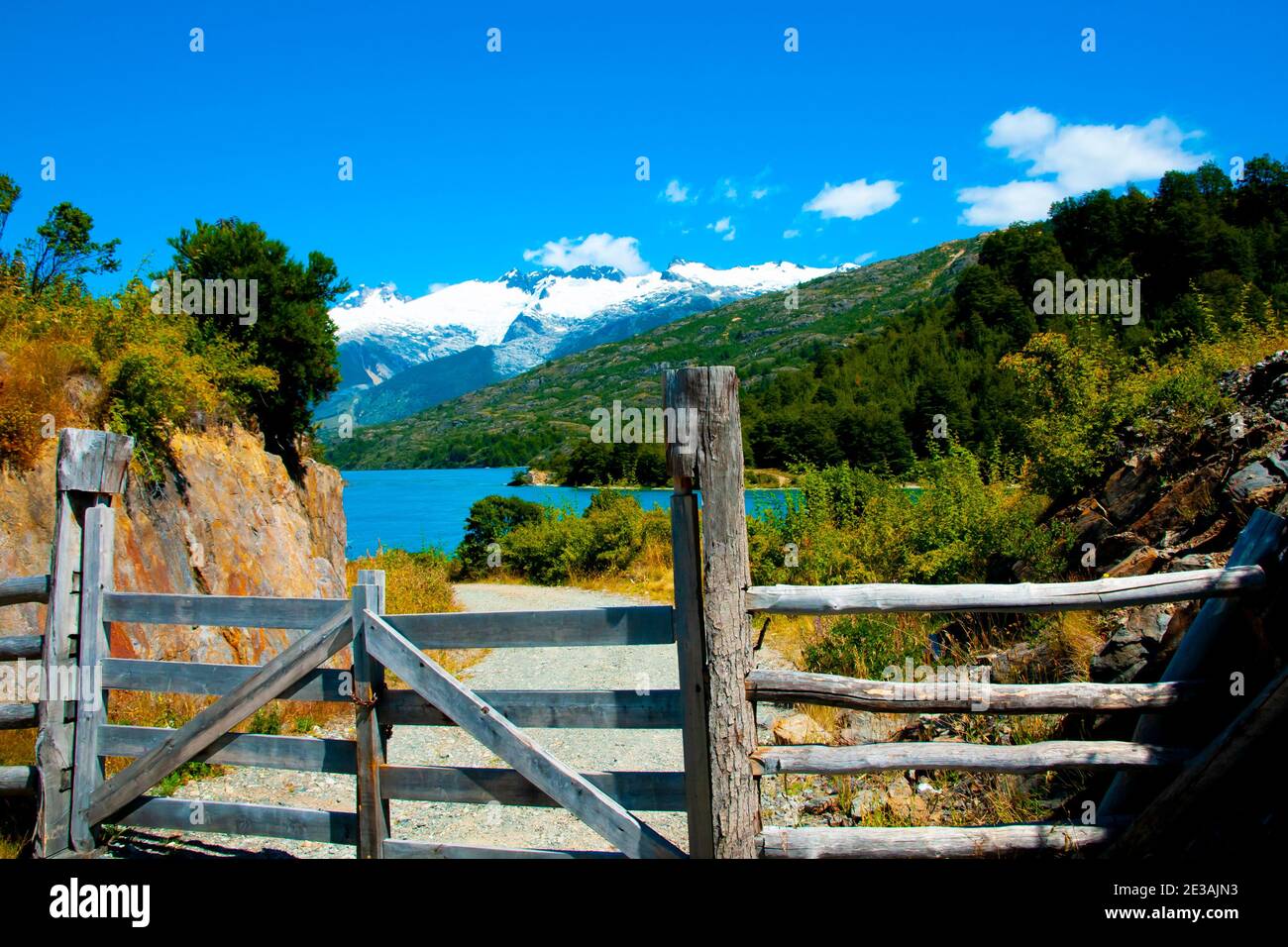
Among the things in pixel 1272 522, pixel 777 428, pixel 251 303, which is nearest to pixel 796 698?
pixel 1272 522

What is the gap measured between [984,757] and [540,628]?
239cm

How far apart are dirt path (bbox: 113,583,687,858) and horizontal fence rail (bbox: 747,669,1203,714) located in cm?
146

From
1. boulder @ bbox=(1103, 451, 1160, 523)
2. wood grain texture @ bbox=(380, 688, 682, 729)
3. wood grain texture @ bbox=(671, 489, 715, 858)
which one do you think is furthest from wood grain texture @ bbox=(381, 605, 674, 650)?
boulder @ bbox=(1103, 451, 1160, 523)

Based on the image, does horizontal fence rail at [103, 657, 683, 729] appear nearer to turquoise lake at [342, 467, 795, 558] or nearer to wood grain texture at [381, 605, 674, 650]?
wood grain texture at [381, 605, 674, 650]

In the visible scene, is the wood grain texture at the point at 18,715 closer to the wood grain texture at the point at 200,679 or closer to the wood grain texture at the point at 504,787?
the wood grain texture at the point at 200,679

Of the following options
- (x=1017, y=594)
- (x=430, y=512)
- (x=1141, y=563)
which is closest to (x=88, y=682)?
(x=1017, y=594)

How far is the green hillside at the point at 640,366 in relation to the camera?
119 metres

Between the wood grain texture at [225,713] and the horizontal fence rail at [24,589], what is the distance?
123 centimetres

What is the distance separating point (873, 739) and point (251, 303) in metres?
12.7

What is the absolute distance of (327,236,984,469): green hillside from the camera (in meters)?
119

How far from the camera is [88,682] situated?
16.3 ft

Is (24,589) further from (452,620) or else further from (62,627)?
(452,620)

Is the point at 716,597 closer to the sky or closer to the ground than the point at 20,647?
closer to the sky
